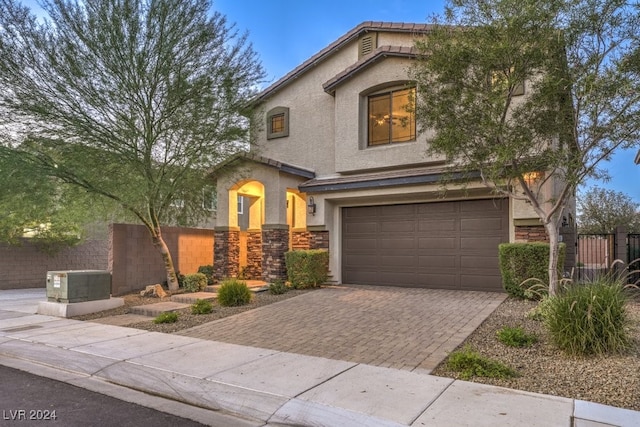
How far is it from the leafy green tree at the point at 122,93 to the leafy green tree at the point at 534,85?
573 centimetres

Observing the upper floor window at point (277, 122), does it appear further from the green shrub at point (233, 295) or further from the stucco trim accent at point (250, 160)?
the green shrub at point (233, 295)

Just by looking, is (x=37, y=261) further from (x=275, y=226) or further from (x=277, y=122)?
(x=277, y=122)

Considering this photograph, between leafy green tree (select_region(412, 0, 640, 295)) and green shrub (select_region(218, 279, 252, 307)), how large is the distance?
18.4ft

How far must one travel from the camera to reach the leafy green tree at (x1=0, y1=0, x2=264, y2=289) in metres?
10.1

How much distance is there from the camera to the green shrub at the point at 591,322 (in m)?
5.63

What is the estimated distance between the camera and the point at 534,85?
25.9 feet

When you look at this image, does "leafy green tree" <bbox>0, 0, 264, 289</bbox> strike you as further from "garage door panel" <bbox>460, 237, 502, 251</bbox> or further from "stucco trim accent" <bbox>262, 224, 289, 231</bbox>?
"garage door panel" <bbox>460, 237, 502, 251</bbox>

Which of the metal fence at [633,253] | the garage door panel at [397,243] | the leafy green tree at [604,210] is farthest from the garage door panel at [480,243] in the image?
the leafy green tree at [604,210]

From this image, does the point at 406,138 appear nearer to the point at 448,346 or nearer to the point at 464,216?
the point at 464,216

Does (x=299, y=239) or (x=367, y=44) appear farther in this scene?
(x=299, y=239)

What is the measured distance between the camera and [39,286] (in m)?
16.7

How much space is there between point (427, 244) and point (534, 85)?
19.7 feet

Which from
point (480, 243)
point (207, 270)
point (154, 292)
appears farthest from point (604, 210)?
point (154, 292)

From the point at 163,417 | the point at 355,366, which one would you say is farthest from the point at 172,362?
the point at 355,366
